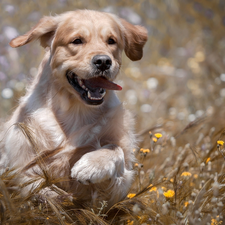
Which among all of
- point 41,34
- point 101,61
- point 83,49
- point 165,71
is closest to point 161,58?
point 165,71

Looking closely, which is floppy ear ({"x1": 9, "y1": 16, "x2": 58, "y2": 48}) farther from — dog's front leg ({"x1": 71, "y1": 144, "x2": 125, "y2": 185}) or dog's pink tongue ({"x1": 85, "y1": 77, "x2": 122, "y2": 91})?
dog's front leg ({"x1": 71, "y1": 144, "x2": 125, "y2": 185})

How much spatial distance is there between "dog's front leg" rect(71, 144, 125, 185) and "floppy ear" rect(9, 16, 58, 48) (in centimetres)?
113

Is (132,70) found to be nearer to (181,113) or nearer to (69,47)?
(181,113)

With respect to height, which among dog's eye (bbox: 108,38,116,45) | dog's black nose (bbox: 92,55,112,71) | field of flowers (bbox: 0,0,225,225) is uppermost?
dog's eye (bbox: 108,38,116,45)

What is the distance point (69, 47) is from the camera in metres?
2.78

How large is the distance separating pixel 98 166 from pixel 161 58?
4255 millimetres

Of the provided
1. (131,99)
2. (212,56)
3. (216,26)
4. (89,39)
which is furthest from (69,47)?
(216,26)

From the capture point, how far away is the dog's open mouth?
2.67m

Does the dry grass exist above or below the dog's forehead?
below

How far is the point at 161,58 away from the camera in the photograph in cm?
621

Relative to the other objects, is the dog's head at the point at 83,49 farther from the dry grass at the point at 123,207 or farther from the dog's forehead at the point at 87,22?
the dry grass at the point at 123,207

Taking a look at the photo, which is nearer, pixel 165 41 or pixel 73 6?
pixel 73 6

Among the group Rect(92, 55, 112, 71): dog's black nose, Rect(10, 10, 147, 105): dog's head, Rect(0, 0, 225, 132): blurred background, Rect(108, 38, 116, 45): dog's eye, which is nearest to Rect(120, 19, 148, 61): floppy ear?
Rect(10, 10, 147, 105): dog's head

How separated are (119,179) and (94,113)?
0.64 metres
